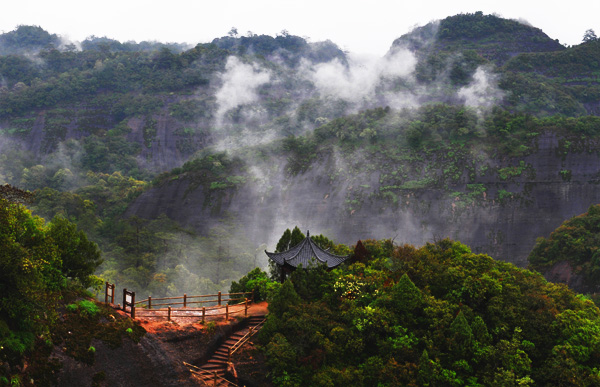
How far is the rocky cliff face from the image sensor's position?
122 feet

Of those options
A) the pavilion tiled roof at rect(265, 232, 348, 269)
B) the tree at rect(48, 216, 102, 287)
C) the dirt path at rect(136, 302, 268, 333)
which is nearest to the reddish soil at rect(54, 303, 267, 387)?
the dirt path at rect(136, 302, 268, 333)

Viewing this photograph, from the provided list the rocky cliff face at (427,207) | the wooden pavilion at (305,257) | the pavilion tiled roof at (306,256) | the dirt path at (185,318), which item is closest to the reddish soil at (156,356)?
the dirt path at (185,318)

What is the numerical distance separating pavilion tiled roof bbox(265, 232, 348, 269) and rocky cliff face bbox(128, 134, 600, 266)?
1681cm

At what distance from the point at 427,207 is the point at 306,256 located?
2056 centimetres

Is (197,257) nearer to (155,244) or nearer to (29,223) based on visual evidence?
(155,244)

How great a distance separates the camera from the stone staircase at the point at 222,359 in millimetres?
17453

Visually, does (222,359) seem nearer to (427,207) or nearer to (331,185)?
(427,207)

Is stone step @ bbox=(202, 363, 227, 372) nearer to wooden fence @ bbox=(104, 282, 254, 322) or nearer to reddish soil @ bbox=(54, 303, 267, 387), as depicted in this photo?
reddish soil @ bbox=(54, 303, 267, 387)

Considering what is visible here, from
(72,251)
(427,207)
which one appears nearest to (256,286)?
(72,251)

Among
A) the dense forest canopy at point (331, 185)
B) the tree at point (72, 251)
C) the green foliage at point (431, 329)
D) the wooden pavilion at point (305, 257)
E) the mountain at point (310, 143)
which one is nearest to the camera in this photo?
the green foliage at point (431, 329)

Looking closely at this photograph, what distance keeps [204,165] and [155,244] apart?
1414 cm

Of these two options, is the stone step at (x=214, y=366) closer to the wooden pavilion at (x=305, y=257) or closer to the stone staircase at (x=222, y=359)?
the stone staircase at (x=222, y=359)

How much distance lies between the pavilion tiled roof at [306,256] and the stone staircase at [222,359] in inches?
110

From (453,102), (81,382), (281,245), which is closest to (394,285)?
(281,245)
